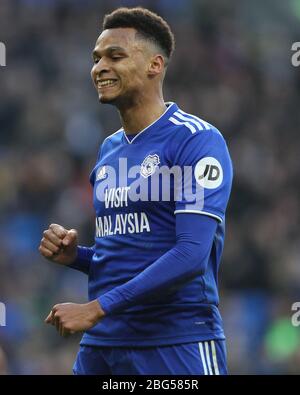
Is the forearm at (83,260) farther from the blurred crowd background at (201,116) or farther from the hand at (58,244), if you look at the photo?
the blurred crowd background at (201,116)

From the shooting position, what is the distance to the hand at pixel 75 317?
4.95 metres

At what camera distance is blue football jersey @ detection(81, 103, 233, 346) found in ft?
17.4

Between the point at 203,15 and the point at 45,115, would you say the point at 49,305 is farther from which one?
the point at 203,15

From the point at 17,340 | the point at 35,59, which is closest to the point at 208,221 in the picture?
the point at 17,340

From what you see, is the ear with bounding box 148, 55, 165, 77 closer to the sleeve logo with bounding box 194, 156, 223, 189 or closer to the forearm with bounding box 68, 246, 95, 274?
the sleeve logo with bounding box 194, 156, 223, 189

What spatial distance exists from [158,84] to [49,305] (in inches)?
254

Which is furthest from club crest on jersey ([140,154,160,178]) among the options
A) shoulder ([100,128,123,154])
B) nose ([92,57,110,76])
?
nose ([92,57,110,76])

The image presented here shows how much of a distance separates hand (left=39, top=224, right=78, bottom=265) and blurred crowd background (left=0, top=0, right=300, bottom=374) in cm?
452

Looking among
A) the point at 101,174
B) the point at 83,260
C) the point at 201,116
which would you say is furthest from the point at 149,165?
the point at 201,116

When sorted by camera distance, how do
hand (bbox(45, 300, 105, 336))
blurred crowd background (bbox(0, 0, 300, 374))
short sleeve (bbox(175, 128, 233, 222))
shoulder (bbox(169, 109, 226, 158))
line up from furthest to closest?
blurred crowd background (bbox(0, 0, 300, 374)) → shoulder (bbox(169, 109, 226, 158)) → short sleeve (bbox(175, 128, 233, 222)) → hand (bbox(45, 300, 105, 336))

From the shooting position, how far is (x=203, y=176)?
5.27 m

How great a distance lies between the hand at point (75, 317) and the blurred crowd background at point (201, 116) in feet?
16.8

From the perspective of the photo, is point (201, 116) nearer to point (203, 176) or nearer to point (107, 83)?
point (107, 83)

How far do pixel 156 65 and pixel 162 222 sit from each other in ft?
2.67
